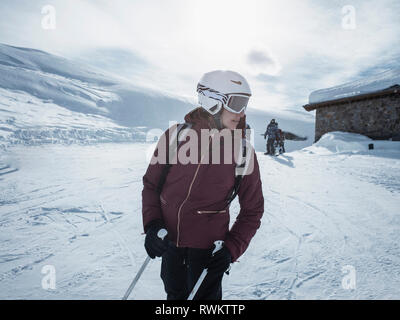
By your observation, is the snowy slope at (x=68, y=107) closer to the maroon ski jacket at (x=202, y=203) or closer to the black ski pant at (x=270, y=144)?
the black ski pant at (x=270, y=144)

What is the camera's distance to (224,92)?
5.47ft

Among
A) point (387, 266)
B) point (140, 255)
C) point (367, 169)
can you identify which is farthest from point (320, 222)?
point (367, 169)

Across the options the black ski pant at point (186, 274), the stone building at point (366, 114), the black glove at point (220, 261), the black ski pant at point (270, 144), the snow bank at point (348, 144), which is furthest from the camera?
the stone building at point (366, 114)

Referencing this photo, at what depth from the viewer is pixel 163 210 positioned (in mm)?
1695

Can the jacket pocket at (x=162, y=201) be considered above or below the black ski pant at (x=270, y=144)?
below

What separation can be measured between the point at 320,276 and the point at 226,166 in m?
1.90

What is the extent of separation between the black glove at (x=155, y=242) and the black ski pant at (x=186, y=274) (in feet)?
0.49

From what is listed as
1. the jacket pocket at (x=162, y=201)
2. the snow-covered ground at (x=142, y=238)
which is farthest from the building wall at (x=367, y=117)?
the jacket pocket at (x=162, y=201)

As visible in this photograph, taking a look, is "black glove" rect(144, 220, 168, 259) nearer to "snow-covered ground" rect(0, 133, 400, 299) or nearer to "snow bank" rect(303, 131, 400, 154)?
"snow-covered ground" rect(0, 133, 400, 299)

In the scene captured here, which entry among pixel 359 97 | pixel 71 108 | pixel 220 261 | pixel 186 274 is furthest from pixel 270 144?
pixel 71 108

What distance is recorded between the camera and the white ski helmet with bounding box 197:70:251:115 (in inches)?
65.7

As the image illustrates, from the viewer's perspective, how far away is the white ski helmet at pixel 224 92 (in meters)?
1.67

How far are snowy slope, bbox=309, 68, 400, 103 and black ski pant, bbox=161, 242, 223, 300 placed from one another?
52.1 ft

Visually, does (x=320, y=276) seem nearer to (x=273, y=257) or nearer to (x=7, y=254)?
(x=273, y=257)
